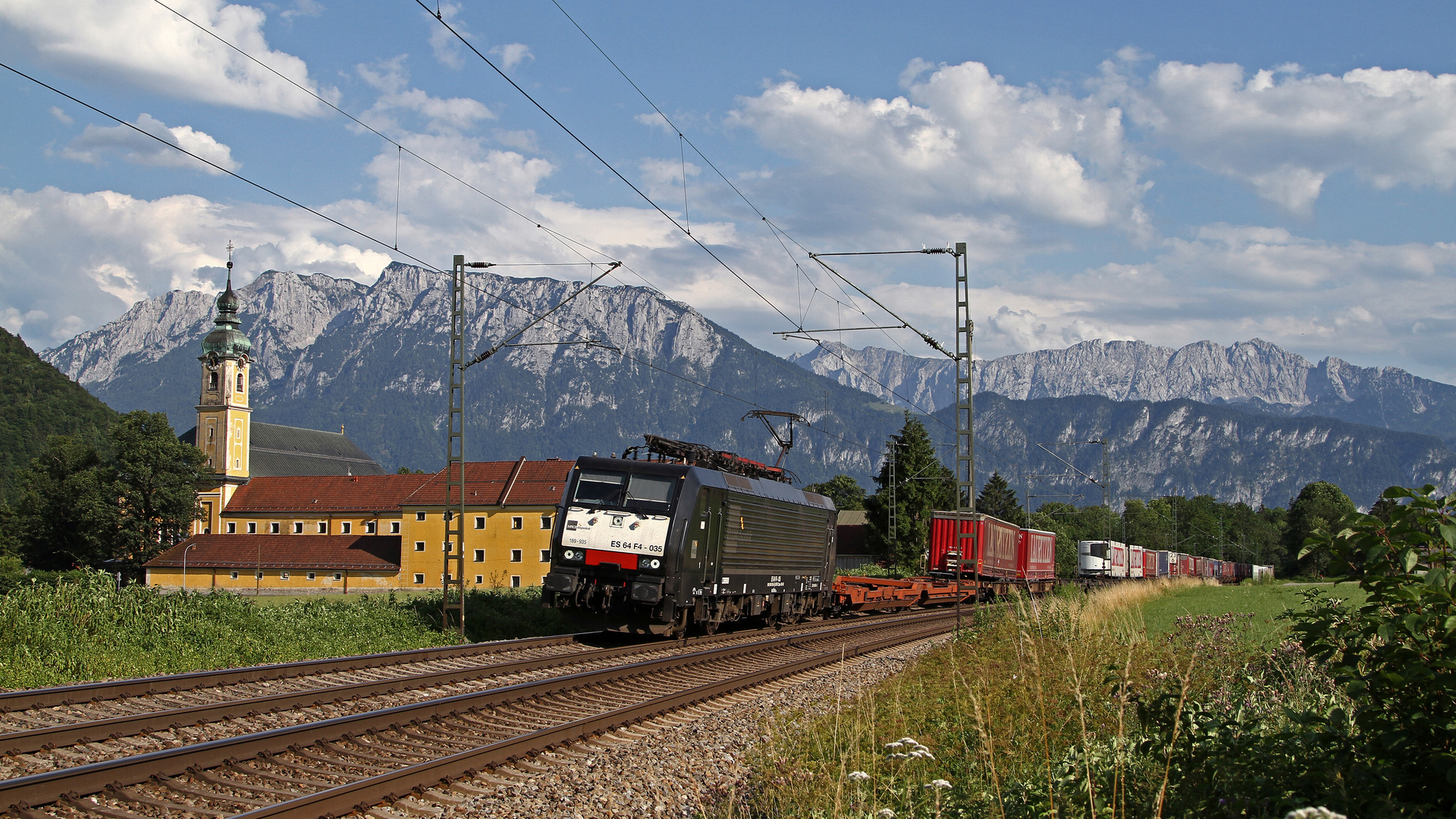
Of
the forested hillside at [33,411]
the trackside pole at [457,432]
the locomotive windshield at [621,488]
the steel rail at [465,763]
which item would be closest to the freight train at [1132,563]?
the locomotive windshield at [621,488]

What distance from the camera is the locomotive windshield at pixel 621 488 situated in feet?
61.3

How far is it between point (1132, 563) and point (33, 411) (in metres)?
133

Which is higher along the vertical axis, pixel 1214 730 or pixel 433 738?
pixel 1214 730

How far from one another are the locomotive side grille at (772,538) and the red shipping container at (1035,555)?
17.1m

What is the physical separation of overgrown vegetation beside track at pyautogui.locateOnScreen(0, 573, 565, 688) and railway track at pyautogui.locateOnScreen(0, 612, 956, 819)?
4615mm

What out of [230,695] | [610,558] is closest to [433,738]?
[230,695]

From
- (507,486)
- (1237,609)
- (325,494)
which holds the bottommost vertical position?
(1237,609)

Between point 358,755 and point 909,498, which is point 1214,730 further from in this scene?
point 909,498

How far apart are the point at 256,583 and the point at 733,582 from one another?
7005 cm

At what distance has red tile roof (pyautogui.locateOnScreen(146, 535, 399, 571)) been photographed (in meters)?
79.2

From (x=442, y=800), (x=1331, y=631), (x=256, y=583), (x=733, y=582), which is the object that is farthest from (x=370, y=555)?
(x=1331, y=631)

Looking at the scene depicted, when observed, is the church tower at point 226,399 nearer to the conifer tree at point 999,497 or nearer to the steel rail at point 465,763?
the conifer tree at point 999,497

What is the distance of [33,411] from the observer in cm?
13125

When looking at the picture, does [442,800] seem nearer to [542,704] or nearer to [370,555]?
[542,704]
